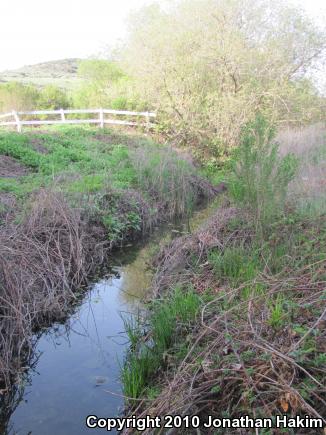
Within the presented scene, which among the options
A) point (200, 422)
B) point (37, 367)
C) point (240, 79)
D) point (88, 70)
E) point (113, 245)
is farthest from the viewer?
point (88, 70)

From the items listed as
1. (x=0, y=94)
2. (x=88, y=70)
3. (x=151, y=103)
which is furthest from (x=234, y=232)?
(x=88, y=70)

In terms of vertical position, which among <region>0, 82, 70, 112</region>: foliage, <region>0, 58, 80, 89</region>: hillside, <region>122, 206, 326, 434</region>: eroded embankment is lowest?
<region>122, 206, 326, 434</region>: eroded embankment

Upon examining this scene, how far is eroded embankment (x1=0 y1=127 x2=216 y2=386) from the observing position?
5.12 metres

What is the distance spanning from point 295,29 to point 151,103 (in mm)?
6184

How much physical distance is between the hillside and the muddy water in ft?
91.7

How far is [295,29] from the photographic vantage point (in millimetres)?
16531

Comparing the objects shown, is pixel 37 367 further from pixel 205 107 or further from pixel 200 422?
pixel 205 107

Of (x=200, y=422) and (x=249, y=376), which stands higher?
(x=249, y=376)

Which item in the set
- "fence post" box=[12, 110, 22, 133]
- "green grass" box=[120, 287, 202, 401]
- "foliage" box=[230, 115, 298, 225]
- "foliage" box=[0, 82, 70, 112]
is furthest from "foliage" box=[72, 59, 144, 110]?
A: "green grass" box=[120, 287, 202, 401]

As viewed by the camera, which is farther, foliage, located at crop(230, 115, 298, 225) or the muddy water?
foliage, located at crop(230, 115, 298, 225)

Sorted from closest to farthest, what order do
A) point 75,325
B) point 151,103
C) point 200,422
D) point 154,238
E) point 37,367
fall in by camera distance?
point 200,422
point 37,367
point 75,325
point 154,238
point 151,103

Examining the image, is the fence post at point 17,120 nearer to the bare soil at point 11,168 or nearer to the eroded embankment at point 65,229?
the eroded embankment at point 65,229

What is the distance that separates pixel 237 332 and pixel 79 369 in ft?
6.97

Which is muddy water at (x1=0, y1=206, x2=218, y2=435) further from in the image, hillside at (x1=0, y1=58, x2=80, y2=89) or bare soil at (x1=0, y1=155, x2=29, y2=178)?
hillside at (x1=0, y1=58, x2=80, y2=89)
